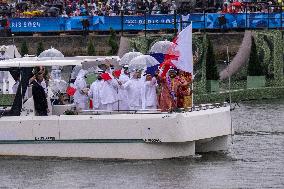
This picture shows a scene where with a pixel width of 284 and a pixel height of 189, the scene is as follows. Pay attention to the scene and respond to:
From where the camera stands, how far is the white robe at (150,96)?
119ft

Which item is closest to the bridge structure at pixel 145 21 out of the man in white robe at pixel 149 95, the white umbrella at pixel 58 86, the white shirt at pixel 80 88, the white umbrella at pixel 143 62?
the white umbrella at pixel 58 86

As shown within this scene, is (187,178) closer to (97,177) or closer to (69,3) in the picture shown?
(97,177)

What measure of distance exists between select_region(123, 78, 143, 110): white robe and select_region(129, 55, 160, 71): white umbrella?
1.14ft

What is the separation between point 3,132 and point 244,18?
1270 inches

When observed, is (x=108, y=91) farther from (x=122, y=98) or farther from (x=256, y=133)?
(x=256, y=133)

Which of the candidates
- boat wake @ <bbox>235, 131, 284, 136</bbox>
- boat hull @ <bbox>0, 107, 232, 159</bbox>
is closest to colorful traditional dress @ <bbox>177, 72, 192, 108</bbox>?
boat hull @ <bbox>0, 107, 232, 159</bbox>

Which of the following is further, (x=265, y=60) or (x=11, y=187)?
(x=265, y=60)

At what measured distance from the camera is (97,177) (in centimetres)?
3322

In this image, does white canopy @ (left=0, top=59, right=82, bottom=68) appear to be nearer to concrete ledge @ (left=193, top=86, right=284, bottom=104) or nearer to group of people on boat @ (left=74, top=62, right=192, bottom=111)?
group of people on boat @ (left=74, top=62, right=192, bottom=111)

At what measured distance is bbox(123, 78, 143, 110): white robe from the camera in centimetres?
3650

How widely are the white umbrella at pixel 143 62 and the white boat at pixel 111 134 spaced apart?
176 centimetres

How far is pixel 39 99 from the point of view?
117ft

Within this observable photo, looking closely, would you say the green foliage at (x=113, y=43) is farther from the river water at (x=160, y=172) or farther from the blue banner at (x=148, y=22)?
the river water at (x=160, y=172)

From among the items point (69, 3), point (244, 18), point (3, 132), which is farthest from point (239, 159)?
point (69, 3)
